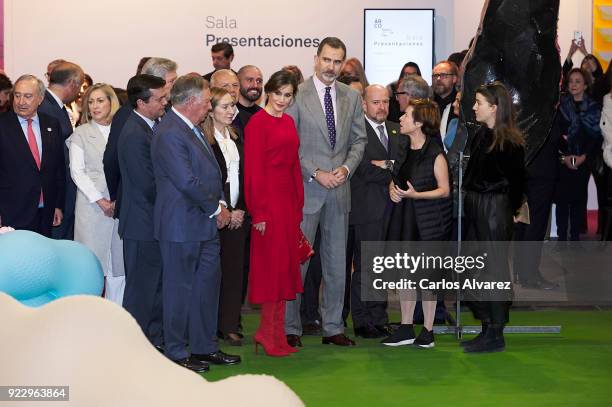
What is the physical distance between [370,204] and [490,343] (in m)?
1.24

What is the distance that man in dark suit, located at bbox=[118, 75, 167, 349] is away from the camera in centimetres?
599

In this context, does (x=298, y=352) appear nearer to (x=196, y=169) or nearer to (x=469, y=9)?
(x=196, y=169)

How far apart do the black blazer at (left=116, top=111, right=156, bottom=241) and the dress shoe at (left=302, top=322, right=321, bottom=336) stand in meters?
1.53

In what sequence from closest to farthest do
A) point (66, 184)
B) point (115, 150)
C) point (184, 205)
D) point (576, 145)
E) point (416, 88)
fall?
point (184, 205)
point (115, 150)
point (66, 184)
point (416, 88)
point (576, 145)

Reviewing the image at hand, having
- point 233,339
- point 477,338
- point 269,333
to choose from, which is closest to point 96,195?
point 233,339

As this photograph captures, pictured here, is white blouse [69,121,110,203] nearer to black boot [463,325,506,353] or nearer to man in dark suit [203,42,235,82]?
man in dark suit [203,42,235,82]

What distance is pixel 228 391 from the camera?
1.62m

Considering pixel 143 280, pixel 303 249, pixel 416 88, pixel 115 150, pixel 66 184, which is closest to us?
pixel 143 280

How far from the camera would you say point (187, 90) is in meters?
5.72

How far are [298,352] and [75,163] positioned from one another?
6.13ft

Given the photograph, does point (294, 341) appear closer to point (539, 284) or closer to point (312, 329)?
point (312, 329)

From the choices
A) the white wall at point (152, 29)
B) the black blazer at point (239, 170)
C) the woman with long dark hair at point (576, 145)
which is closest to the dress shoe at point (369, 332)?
the black blazer at point (239, 170)

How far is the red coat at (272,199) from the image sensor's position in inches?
242

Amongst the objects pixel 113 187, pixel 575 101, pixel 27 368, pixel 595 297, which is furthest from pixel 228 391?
pixel 575 101
